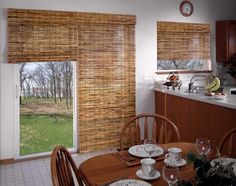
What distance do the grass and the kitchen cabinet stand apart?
1.50 metres

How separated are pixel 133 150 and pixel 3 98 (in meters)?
2.44

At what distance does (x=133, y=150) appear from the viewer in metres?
1.93

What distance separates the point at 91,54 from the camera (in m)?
4.16

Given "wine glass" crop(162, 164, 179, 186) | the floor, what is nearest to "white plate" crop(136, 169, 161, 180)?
"wine glass" crop(162, 164, 179, 186)

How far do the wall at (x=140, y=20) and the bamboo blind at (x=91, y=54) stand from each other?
0.11m

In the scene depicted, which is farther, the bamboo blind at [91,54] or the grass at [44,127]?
the grass at [44,127]

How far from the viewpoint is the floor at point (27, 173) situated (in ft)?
10.6

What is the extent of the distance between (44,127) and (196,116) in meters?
2.23

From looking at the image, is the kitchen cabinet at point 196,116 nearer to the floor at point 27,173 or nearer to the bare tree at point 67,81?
the bare tree at point 67,81

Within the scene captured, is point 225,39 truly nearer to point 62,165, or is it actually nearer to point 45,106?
point 45,106

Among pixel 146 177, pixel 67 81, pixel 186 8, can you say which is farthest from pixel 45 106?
pixel 146 177

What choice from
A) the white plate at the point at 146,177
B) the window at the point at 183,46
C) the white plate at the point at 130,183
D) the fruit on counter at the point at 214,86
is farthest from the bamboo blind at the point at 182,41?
the white plate at the point at 130,183

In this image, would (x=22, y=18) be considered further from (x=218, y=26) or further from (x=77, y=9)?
(x=218, y=26)

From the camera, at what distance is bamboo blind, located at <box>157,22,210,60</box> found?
4762mm
